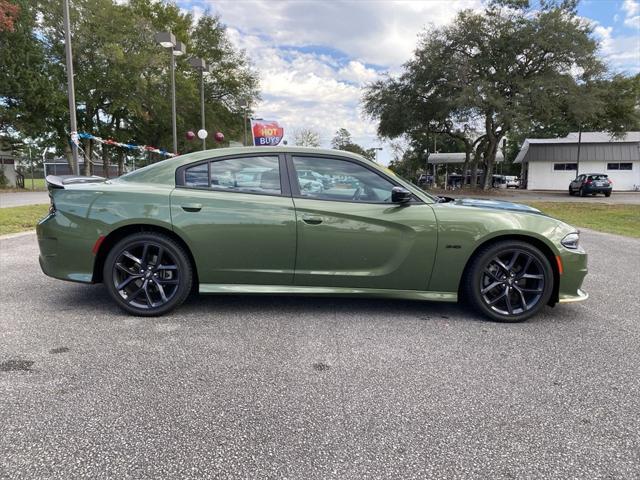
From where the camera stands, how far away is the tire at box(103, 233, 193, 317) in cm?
380

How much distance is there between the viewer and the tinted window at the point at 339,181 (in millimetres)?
3857

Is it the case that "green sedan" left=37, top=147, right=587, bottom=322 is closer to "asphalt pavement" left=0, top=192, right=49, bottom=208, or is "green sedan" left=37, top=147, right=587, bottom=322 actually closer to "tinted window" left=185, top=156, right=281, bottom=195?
"tinted window" left=185, top=156, right=281, bottom=195

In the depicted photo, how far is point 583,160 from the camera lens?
42594 mm

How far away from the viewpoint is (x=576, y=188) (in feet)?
104

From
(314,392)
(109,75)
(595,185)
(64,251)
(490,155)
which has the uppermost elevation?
(109,75)

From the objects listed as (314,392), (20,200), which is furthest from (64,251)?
Answer: (20,200)

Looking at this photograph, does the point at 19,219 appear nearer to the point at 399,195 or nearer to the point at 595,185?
the point at 399,195

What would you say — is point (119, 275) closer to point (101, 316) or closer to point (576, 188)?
point (101, 316)

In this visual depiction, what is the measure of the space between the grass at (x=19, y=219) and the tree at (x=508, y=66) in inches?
910

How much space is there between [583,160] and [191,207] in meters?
47.0

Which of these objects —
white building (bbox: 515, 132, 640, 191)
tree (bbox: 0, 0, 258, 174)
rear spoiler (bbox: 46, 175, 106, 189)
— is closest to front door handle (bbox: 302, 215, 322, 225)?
rear spoiler (bbox: 46, 175, 106, 189)

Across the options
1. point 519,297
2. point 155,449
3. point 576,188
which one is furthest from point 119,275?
point 576,188

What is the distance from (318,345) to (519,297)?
1817 millimetres

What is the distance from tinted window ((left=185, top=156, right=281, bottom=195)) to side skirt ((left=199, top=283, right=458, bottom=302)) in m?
0.82
